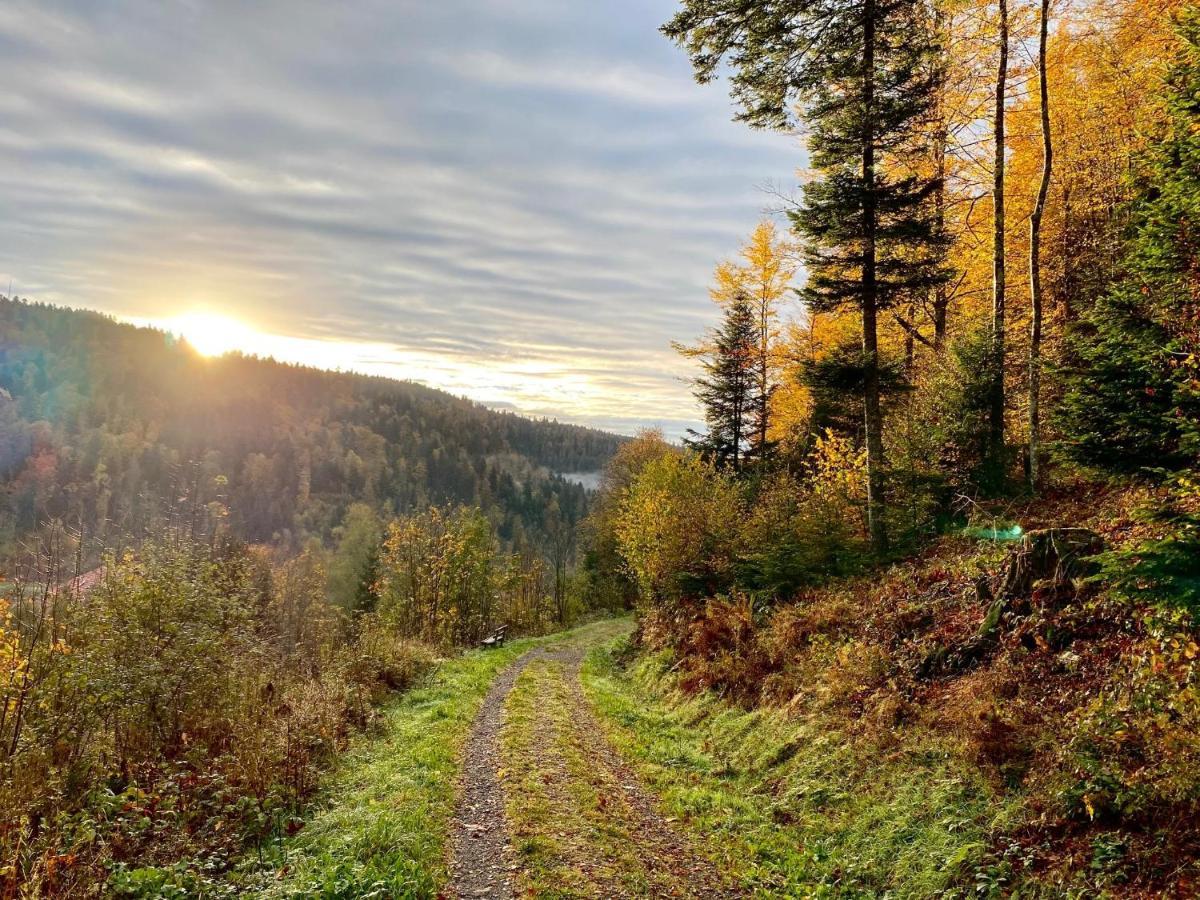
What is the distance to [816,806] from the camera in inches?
342

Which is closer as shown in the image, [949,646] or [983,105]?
[949,646]

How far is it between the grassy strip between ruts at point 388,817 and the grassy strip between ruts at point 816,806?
11.3 ft

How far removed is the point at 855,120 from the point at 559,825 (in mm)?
14984

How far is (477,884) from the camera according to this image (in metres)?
6.96

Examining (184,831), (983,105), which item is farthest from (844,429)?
(184,831)

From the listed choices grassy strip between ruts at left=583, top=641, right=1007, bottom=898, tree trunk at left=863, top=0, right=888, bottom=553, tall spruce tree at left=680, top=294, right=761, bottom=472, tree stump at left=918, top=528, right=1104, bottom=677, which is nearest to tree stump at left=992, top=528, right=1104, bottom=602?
tree stump at left=918, top=528, right=1104, bottom=677

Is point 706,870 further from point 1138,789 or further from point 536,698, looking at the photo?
point 536,698

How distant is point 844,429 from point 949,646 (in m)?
15.8

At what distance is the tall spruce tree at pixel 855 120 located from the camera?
1361 centimetres

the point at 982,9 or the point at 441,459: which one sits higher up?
the point at 982,9

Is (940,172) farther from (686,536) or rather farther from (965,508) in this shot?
(686,536)

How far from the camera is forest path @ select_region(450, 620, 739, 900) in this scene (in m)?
7.04

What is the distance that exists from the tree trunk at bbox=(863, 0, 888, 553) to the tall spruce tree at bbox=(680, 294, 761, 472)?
53.6ft

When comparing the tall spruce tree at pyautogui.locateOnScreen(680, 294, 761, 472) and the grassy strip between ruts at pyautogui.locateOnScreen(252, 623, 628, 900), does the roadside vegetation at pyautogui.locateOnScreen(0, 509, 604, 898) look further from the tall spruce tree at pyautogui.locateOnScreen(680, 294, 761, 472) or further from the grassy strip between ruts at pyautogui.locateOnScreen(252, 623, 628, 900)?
the tall spruce tree at pyautogui.locateOnScreen(680, 294, 761, 472)
